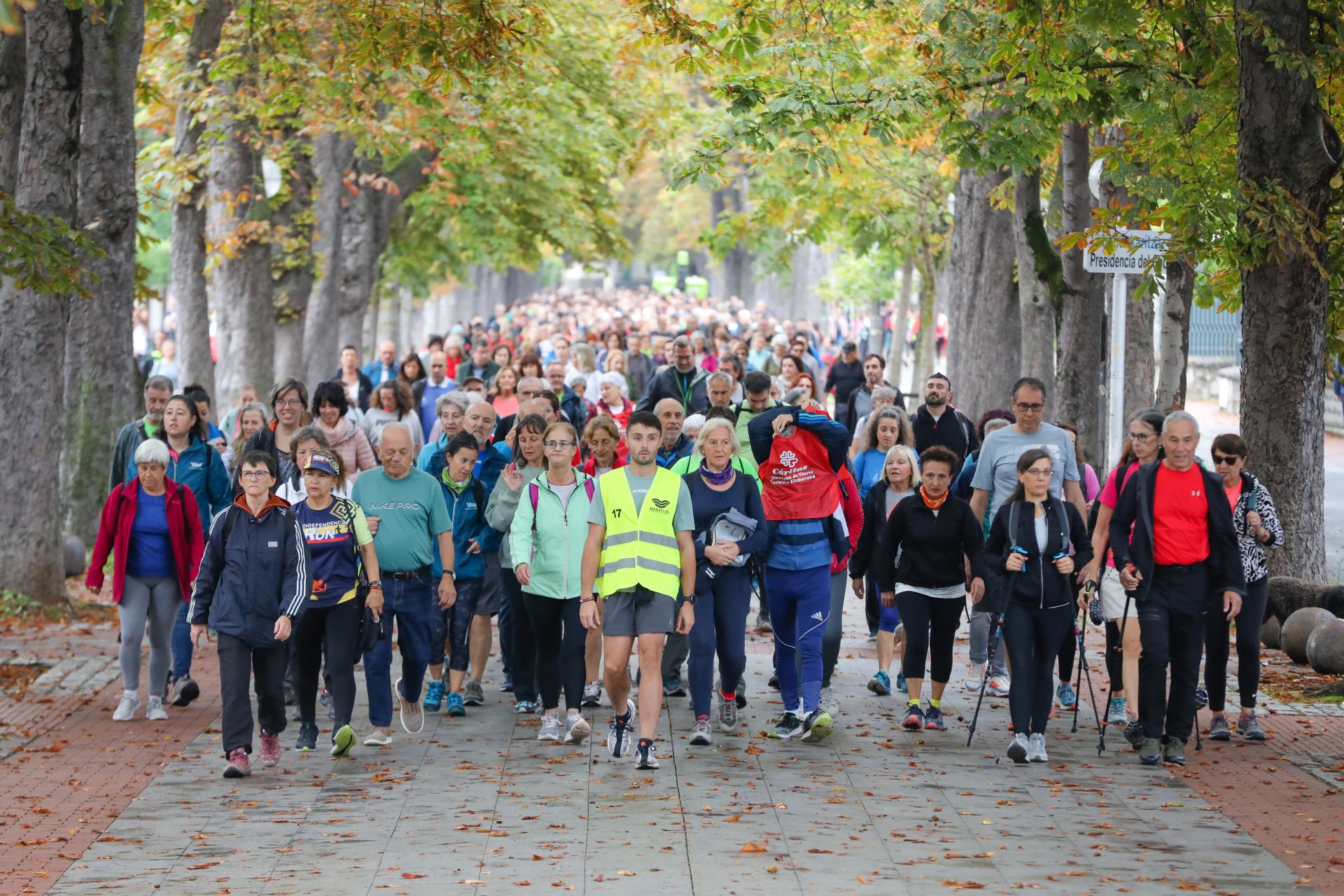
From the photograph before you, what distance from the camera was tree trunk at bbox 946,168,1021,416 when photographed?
20.5m

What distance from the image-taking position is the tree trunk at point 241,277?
2203 cm

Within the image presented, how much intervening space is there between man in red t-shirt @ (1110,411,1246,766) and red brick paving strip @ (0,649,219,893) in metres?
5.17

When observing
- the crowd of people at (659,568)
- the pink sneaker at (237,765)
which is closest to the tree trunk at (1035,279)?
the crowd of people at (659,568)

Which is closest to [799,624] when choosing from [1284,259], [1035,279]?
[1284,259]

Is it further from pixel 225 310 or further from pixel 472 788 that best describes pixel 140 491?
pixel 225 310

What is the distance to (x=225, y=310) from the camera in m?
23.3

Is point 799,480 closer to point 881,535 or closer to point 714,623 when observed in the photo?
point 881,535

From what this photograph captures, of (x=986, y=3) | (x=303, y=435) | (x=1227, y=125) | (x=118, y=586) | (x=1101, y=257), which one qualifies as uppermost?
(x=986, y=3)

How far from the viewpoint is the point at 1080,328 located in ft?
53.9

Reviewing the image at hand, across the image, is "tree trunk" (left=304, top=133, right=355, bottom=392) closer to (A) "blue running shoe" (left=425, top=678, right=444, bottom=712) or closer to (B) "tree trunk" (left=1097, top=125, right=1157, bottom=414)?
(B) "tree trunk" (left=1097, top=125, right=1157, bottom=414)

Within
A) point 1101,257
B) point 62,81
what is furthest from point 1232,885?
point 62,81

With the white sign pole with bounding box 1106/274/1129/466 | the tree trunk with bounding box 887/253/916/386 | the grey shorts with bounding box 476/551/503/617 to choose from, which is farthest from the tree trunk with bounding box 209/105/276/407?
the tree trunk with bounding box 887/253/916/386

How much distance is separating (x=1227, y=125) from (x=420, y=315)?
6260cm

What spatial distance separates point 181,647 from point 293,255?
595 inches
